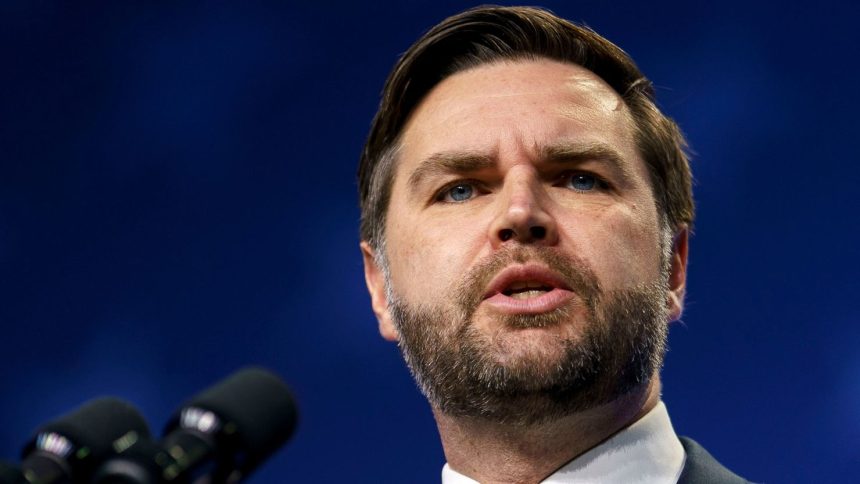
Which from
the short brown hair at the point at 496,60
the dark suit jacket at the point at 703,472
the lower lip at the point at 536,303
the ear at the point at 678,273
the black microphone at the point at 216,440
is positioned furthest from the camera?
the short brown hair at the point at 496,60

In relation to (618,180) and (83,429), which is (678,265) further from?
(83,429)

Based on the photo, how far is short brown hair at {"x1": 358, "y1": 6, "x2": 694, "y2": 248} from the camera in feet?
6.28

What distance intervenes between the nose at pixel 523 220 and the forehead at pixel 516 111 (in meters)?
0.12

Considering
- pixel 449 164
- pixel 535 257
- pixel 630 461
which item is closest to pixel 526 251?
pixel 535 257

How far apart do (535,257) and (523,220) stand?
0.06m

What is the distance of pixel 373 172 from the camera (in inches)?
78.7

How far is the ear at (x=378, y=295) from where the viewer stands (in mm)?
1841

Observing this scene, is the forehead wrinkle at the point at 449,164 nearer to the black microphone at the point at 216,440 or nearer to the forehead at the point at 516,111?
the forehead at the point at 516,111

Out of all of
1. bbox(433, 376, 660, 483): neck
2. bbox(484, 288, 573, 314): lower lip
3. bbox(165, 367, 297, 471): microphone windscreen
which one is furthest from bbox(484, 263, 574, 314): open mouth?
bbox(165, 367, 297, 471): microphone windscreen

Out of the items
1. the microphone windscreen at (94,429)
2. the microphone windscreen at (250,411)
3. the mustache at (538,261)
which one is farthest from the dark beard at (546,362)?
the microphone windscreen at (94,429)

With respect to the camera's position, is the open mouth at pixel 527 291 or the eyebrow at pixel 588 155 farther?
the eyebrow at pixel 588 155

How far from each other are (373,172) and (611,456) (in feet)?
2.57

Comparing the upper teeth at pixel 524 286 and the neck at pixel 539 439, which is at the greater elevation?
the upper teeth at pixel 524 286

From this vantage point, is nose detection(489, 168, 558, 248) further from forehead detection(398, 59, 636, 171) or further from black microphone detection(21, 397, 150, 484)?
black microphone detection(21, 397, 150, 484)
